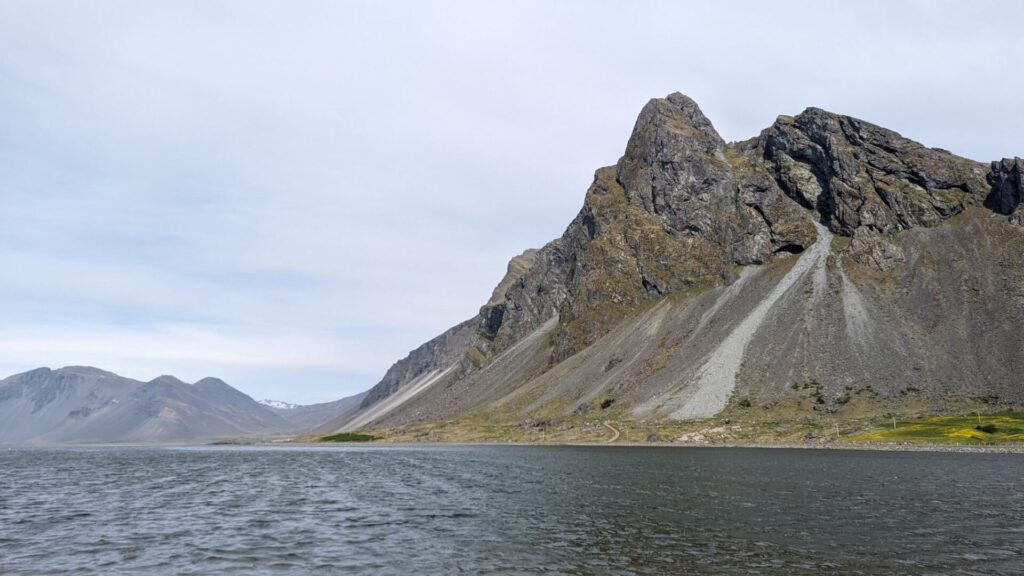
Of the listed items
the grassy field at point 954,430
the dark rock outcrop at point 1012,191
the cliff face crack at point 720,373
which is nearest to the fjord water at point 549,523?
the grassy field at point 954,430

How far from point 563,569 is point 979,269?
194 metres

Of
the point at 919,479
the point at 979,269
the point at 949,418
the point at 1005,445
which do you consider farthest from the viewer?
the point at 979,269

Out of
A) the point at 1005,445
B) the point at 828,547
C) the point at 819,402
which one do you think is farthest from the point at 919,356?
the point at 828,547

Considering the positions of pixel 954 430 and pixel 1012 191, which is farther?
pixel 1012 191

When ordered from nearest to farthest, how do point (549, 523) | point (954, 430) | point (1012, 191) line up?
point (549, 523) → point (954, 430) → point (1012, 191)

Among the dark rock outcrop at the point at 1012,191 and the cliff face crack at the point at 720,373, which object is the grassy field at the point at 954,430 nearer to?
the cliff face crack at the point at 720,373

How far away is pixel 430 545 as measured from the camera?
118ft

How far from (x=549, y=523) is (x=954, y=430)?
10355cm

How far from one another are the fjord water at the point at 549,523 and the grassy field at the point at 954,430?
108ft

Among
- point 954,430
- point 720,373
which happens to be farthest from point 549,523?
point 720,373

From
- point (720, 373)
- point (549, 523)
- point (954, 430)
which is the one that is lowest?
point (954, 430)

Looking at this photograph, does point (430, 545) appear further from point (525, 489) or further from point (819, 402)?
point (819, 402)

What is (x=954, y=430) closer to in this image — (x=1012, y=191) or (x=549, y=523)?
(x=549, y=523)

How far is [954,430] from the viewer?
374 feet
